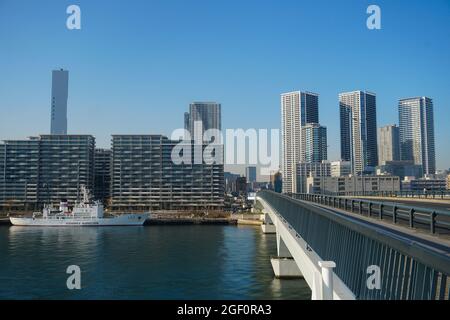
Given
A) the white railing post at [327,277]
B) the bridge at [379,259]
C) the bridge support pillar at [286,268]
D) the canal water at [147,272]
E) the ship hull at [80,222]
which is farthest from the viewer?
the ship hull at [80,222]

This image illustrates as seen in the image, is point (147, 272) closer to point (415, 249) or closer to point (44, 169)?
point (415, 249)

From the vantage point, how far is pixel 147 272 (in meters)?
37.7

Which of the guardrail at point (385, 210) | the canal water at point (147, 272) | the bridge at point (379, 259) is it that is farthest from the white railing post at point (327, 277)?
the canal water at point (147, 272)

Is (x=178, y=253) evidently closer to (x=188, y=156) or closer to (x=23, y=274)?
(x=23, y=274)

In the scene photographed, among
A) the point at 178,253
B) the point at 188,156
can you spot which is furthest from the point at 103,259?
the point at 188,156

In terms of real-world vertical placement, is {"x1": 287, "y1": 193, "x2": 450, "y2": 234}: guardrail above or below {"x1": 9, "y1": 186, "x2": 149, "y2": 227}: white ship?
above

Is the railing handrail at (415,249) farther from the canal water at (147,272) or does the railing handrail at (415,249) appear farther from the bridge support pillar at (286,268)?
the bridge support pillar at (286,268)

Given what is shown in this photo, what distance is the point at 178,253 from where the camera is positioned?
50.8 meters

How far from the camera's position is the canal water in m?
30.3

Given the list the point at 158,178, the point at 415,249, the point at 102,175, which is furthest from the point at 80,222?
the point at 415,249

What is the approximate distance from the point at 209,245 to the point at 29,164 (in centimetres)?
11184

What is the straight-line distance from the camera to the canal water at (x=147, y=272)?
30266mm

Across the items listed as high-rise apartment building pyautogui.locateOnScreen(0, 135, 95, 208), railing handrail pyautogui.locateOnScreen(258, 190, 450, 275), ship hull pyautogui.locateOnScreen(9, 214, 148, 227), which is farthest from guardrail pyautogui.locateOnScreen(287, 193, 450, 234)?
high-rise apartment building pyautogui.locateOnScreen(0, 135, 95, 208)

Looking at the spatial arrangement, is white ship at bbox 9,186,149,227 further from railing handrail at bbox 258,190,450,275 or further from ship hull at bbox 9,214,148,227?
railing handrail at bbox 258,190,450,275
